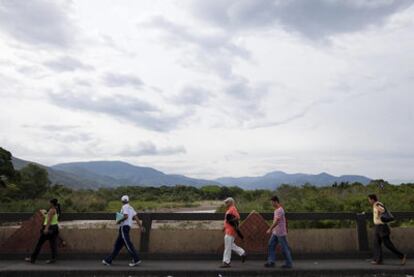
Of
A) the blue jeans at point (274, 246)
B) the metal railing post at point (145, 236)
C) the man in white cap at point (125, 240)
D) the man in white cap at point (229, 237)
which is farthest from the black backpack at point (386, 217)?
the man in white cap at point (125, 240)

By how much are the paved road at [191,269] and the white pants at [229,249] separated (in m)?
0.28

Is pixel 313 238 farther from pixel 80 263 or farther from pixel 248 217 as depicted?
pixel 80 263

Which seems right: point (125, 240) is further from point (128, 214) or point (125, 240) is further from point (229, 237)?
point (229, 237)

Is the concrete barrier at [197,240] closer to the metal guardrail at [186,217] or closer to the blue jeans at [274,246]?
the metal guardrail at [186,217]

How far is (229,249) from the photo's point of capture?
1155 cm

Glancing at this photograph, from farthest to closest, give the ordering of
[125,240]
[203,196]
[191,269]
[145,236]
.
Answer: [203,196]
[145,236]
[125,240]
[191,269]

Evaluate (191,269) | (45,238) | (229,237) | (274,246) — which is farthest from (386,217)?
(45,238)

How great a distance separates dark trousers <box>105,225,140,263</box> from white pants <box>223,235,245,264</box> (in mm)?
2253

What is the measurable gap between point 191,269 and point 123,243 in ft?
6.55

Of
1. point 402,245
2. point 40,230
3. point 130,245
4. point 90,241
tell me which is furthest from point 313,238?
point 40,230

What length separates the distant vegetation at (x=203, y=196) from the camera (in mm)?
21172

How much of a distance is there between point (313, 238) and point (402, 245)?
264 centimetres

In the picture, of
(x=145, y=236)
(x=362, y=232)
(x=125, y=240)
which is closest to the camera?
(x=125, y=240)

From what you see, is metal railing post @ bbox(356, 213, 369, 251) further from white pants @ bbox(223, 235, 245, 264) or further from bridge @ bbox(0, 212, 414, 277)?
white pants @ bbox(223, 235, 245, 264)
